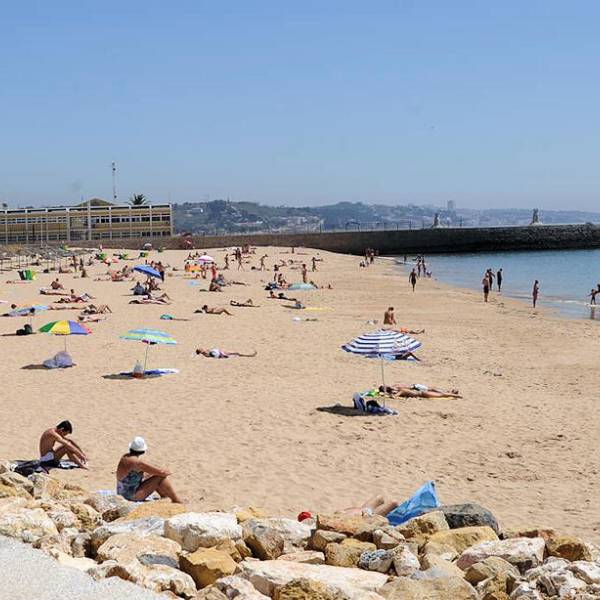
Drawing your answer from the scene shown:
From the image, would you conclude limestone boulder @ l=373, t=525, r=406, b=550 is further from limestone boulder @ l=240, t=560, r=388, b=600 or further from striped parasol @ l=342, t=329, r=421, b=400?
striped parasol @ l=342, t=329, r=421, b=400

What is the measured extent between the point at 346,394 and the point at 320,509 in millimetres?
5022

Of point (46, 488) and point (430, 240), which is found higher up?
point (46, 488)

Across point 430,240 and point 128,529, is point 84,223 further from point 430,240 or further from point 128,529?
point 128,529

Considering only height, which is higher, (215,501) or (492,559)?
(492,559)

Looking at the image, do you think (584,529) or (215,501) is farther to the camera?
(215,501)

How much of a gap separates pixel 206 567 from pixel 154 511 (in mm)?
1441

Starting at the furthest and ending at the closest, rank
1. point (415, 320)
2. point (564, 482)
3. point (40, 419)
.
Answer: point (415, 320)
point (40, 419)
point (564, 482)

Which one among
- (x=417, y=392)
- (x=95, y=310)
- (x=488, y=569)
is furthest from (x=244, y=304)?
(x=488, y=569)

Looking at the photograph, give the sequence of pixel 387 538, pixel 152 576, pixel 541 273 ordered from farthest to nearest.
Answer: pixel 541 273
pixel 387 538
pixel 152 576

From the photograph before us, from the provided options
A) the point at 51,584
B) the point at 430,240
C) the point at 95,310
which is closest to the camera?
the point at 51,584

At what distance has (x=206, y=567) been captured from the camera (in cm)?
522

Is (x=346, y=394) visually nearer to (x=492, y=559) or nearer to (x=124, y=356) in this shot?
(x=124, y=356)

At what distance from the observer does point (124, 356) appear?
15727mm

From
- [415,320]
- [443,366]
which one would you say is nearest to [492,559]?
[443,366]
